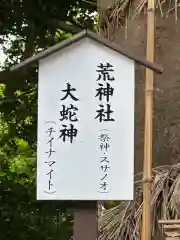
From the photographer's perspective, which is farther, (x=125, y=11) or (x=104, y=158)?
(x=125, y=11)

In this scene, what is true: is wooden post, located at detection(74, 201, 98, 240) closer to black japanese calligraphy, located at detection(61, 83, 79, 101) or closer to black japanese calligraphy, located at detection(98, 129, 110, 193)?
black japanese calligraphy, located at detection(98, 129, 110, 193)

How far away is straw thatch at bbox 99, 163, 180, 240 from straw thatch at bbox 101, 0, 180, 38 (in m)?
0.51

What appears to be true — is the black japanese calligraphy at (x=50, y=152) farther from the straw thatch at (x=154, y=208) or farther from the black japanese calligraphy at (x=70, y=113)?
→ the straw thatch at (x=154, y=208)

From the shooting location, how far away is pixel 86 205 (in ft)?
4.69

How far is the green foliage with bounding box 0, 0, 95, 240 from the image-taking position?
322 cm

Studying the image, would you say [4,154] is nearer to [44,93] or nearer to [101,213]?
[101,213]

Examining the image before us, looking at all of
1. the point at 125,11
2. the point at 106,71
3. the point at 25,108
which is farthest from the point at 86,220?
the point at 25,108

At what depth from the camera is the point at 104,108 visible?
4.70ft

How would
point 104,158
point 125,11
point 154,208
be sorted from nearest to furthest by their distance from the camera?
point 104,158 < point 154,208 < point 125,11

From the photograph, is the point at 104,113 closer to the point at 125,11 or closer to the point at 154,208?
the point at 154,208

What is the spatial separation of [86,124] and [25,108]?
1946 mm

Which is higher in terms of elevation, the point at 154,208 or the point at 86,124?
the point at 86,124

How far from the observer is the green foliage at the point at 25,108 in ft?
10.6

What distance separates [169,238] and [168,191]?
20 centimetres
